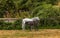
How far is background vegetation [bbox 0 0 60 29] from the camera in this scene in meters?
16.5

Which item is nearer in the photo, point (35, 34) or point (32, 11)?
point (35, 34)

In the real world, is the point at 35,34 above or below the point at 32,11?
below

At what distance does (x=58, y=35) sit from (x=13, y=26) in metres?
3.51

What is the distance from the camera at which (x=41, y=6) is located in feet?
59.0

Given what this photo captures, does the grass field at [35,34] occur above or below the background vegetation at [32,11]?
below

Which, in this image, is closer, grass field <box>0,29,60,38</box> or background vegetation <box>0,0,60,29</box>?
grass field <box>0,29,60,38</box>

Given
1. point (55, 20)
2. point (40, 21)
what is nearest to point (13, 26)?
point (40, 21)

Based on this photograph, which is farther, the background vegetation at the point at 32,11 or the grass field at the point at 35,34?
the background vegetation at the point at 32,11

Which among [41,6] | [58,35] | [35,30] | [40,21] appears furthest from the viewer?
[41,6]

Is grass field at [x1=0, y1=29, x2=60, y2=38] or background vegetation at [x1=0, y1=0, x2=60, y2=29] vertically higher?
background vegetation at [x1=0, y1=0, x2=60, y2=29]

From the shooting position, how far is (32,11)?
17703 mm

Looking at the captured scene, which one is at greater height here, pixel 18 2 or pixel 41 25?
pixel 18 2

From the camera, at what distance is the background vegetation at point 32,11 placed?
54.2ft

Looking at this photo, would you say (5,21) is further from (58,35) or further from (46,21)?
(58,35)
